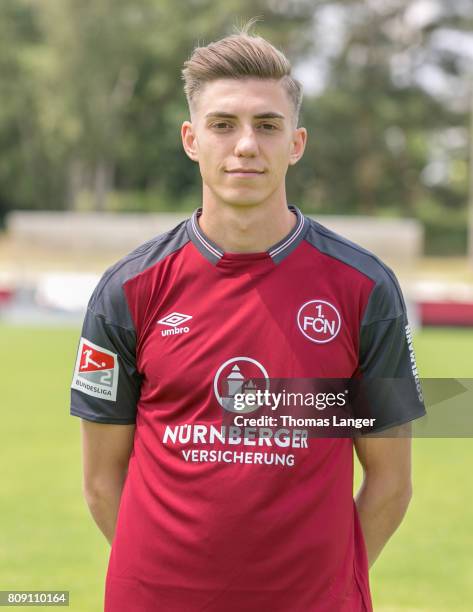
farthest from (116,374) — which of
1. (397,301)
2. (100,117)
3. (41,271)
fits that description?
(100,117)

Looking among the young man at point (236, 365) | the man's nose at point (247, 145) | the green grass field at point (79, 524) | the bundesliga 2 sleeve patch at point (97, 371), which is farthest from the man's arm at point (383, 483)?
the green grass field at point (79, 524)

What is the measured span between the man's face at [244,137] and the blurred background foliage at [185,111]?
37131 millimetres

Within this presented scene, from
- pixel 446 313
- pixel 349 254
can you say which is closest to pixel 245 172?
pixel 349 254

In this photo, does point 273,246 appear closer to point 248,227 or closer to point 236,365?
point 248,227

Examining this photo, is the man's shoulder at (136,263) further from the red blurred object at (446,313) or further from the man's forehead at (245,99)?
the red blurred object at (446,313)

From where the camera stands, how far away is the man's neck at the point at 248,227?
2.25 metres

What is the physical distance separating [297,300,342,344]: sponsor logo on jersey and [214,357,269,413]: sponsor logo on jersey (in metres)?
0.14

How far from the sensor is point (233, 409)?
2.17 meters

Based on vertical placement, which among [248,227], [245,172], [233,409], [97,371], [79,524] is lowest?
[79,524]

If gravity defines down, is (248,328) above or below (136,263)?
below

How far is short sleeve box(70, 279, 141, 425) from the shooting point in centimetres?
226

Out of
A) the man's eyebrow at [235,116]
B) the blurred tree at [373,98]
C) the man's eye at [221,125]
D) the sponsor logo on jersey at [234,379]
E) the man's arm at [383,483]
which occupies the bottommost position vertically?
the man's arm at [383,483]

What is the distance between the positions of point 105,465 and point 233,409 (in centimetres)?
44

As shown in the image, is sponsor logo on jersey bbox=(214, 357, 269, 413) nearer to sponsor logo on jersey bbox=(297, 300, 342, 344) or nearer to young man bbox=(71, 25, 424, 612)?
young man bbox=(71, 25, 424, 612)
